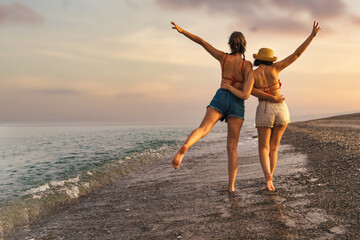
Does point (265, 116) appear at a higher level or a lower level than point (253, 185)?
higher

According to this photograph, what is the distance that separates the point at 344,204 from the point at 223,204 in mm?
1728

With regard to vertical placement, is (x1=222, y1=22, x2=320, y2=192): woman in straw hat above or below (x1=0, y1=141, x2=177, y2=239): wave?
above

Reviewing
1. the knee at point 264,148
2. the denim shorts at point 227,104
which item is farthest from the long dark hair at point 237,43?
the knee at point 264,148

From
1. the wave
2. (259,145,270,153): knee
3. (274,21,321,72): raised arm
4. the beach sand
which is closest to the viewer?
the beach sand

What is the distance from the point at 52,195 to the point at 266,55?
18.8 feet

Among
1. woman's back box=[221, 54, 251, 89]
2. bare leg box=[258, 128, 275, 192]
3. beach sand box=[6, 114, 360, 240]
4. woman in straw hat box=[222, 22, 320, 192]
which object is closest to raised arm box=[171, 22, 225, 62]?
woman's back box=[221, 54, 251, 89]

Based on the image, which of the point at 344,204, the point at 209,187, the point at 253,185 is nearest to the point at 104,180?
the point at 209,187

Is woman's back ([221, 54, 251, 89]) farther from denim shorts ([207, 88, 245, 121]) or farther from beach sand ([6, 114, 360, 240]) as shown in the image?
beach sand ([6, 114, 360, 240])

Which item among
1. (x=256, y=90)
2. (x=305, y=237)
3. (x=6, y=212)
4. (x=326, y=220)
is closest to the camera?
(x=305, y=237)

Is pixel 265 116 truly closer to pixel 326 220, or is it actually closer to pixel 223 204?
pixel 223 204

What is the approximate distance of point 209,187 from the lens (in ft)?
20.9

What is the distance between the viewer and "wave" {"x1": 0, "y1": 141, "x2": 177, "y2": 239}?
564 centimetres

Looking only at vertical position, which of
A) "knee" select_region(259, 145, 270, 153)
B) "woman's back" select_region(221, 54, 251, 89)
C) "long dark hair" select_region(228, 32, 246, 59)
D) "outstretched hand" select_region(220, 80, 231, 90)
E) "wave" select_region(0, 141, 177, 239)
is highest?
"long dark hair" select_region(228, 32, 246, 59)

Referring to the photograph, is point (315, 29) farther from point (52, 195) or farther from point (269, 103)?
Result: point (52, 195)
